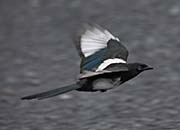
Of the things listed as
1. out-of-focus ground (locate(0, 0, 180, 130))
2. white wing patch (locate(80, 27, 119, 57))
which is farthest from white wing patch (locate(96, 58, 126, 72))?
out-of-focus ground (locate(0, 0, 180, 130))

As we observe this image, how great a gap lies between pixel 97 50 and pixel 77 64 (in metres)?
1.50

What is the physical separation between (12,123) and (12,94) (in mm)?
621

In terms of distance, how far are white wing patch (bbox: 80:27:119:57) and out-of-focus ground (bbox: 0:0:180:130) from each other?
582 mm

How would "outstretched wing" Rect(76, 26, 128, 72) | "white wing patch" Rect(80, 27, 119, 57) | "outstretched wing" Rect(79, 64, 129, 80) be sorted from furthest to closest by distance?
1. "white wing patch" Rect(80, 27, 119, 57)
2. "outstretched wing" Rect(76, 26, 128, 72)
3. "outstretched wing" Rect(79, 64, 129, 80)

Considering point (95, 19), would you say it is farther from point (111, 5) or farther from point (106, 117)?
point (106, 117)

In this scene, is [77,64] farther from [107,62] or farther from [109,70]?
[109,70]

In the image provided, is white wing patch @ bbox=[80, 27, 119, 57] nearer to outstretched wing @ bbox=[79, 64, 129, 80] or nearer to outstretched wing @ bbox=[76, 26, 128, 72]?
outstretched wing @ bbox=[76, 26, 128, 72]

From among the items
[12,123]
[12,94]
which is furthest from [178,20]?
[12,123]

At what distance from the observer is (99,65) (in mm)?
4023

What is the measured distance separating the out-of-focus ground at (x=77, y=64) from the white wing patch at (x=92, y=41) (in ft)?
1.91

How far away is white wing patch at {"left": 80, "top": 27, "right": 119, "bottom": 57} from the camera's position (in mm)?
4164

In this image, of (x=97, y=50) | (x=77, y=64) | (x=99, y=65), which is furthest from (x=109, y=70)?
(x=77, y=64)

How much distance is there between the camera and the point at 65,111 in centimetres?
484

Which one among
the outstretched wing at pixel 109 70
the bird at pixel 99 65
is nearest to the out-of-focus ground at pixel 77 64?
the bird at pixel 99 65
